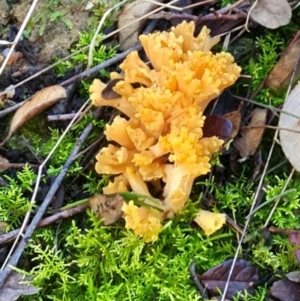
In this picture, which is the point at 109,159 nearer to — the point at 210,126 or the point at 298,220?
the point at 210,126

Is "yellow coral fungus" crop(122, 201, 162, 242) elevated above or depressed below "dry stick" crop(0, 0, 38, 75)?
below

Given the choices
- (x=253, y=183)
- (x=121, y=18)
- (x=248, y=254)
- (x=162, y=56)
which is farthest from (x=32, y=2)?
(x=248, y=254)

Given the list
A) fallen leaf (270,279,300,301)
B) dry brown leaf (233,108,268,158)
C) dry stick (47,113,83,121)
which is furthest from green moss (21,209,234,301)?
dry stick (47,113,83,121)

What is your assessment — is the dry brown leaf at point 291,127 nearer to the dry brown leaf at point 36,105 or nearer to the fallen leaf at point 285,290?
the fallen leaf at point 285,290

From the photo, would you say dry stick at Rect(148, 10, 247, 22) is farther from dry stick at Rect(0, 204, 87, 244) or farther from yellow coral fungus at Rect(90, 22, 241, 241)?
dry stick at Rect(0, 204, 87, 244)

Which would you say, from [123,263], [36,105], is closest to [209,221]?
[123,263]

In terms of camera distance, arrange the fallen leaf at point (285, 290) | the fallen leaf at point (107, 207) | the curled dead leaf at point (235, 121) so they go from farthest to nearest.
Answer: the curled dead leaf at point (235, 121) < the fallen leaf at point (107, 207) < the fallen leaf at point (285, 290)

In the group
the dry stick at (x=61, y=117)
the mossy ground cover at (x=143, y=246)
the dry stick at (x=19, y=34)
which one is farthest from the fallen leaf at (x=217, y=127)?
the dry stick at (x=19, y=34)
